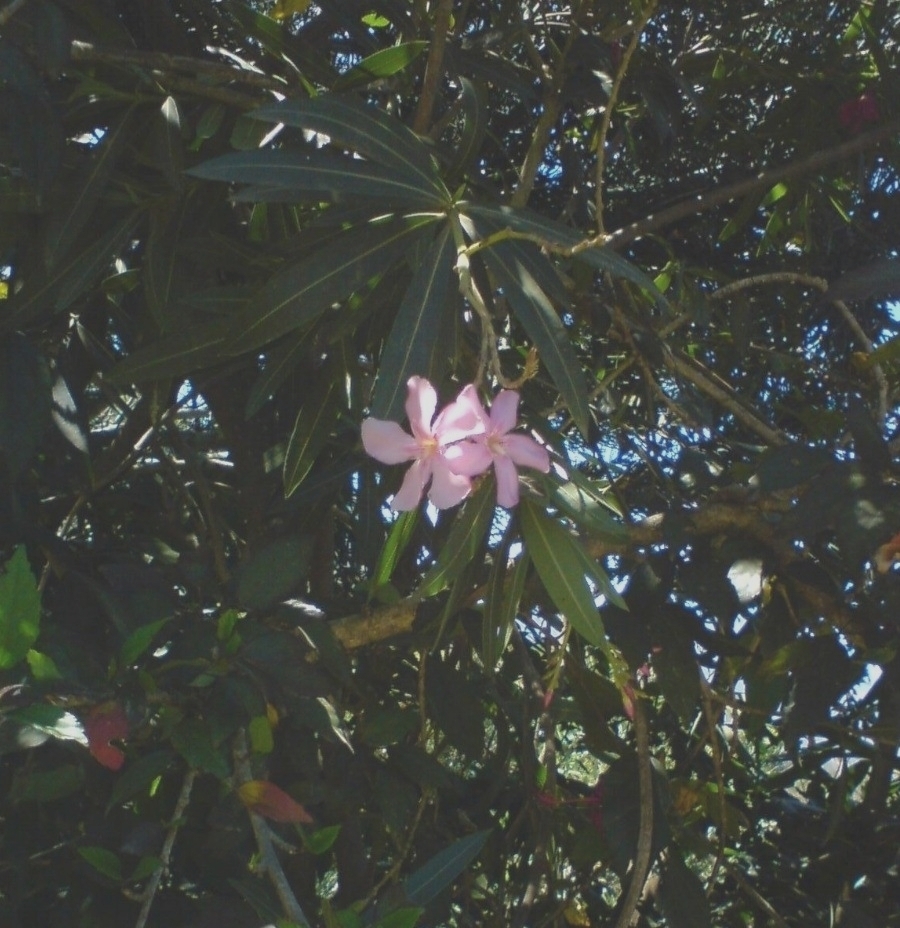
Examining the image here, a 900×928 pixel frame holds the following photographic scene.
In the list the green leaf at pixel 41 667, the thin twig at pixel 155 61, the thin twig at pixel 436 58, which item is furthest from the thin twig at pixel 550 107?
the green leaf at pixel 41 667

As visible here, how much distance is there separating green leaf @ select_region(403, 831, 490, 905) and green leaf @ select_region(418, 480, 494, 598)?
0.71 ft

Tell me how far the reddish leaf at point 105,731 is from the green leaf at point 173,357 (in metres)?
0.42

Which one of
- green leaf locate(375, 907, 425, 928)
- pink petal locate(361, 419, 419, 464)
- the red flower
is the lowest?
green leaf locate(375, 907, 425, 928)

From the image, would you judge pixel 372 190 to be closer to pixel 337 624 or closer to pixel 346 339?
A: pixel 346 339

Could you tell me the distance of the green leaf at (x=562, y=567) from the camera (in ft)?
3.22

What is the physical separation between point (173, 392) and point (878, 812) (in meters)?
1.36

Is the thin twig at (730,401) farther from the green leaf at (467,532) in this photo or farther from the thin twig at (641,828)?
the green leaf at (467,532)

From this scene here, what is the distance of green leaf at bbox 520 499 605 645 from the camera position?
982 millimetres

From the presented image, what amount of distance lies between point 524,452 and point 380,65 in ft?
2.30

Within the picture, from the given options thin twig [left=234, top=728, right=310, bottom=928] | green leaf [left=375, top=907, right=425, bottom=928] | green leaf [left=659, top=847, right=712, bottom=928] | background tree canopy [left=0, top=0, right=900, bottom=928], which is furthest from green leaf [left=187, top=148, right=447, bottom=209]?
green leaf [left=659, top=847, right=712, bottom=928]

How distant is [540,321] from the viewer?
104 cm

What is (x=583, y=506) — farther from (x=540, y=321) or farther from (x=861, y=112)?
(x=861, y=112)

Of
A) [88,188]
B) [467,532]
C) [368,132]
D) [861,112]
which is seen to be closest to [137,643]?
[467,532]

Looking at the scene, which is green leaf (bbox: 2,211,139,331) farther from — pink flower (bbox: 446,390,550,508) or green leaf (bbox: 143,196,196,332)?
pink flower (bbox: 446,390,550,508)
